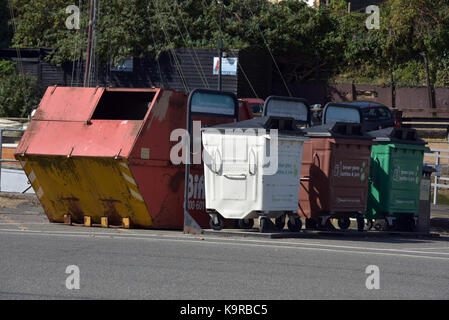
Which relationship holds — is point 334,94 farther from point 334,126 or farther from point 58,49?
point 334,126

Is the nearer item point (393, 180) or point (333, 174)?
point (333, 174)

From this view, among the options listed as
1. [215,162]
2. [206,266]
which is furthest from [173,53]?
[206,266]

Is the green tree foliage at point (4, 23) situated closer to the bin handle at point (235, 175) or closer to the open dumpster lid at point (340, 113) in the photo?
the open dumpster lid at point (340, 113)

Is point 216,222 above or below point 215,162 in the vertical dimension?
below

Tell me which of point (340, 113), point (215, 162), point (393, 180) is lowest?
point (393, 180)

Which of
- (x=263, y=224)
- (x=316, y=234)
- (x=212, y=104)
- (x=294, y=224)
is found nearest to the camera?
(x=263, y=224)

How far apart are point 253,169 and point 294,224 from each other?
143cm

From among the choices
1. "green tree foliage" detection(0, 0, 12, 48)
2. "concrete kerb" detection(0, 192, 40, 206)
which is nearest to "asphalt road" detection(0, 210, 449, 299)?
"concrete kerb" detection(0, 192, 40, 206)

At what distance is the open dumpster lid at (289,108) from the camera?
1463cm

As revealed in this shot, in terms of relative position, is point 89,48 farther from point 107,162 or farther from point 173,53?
point 107,162

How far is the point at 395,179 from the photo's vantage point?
1462cm

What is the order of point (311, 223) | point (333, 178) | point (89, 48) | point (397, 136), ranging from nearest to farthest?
1. point (333, 178)
2. point (311, 223)
3. point (397, 136)
4. point (89, 48)

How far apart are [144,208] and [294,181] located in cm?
244

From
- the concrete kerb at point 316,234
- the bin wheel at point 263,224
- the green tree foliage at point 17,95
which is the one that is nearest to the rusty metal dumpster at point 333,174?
the concrete kerb at point 316,234
